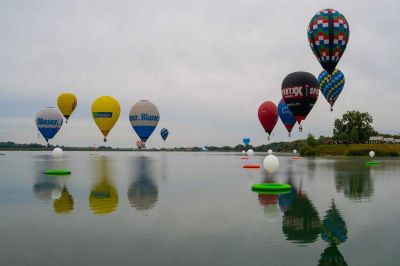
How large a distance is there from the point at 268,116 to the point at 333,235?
7049 centimetres

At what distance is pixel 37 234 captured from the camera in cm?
1438

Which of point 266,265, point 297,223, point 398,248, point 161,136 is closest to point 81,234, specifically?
point 266,265

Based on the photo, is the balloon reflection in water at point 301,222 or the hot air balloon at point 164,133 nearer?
the balloon reflection in water at point 301,222

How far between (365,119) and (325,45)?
313 feet

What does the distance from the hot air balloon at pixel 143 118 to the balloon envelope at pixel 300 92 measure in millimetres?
32054

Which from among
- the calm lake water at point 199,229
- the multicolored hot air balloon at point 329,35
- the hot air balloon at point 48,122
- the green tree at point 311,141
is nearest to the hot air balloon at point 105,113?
the hot air balloon at point 48,122

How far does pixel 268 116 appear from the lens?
8381 centimetres

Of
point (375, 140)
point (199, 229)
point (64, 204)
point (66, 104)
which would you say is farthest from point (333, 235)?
point (375, 140)

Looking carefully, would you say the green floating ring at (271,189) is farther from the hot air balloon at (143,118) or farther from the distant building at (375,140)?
the distant building at (375,140)

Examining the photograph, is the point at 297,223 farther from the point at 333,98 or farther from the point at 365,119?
the point at 365,119

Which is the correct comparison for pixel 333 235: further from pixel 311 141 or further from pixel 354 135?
pixel 311 141

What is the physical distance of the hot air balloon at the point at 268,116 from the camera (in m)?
83.9

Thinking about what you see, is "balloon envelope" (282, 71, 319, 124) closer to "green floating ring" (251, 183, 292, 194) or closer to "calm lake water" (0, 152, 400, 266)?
"green floating ring" (251, 183, 292, 194)

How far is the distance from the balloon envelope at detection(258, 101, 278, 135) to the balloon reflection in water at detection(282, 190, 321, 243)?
61.7m
